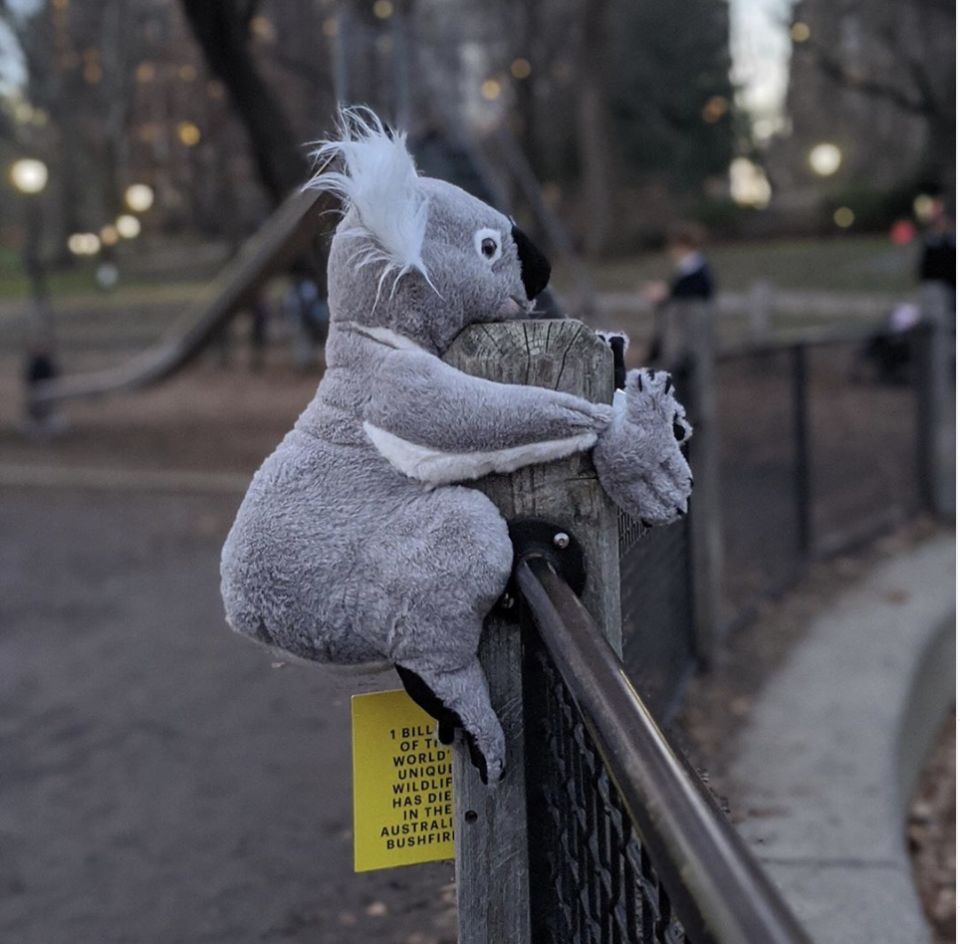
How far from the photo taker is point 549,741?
181 cm

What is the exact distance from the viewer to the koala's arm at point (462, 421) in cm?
170

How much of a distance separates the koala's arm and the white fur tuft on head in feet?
0.45

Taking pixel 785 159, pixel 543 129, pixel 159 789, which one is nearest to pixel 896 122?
pixel 785 159

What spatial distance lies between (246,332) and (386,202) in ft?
90.3

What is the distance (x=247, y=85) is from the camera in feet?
37.8

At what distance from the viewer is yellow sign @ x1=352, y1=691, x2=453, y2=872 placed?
1927 millimetres

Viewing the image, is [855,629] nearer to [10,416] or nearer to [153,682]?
[153,682]

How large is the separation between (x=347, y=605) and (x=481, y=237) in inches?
22.8

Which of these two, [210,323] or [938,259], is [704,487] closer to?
[210,323]

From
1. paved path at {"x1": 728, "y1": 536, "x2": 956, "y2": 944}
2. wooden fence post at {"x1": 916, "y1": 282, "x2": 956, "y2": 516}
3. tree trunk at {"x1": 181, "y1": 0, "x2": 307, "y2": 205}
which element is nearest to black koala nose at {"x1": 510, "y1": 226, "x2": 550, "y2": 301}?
paved path at {"x1": 728, "y1": 536, "x2": 956, "y2": 944}

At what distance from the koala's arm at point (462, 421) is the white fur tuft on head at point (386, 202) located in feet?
0.45

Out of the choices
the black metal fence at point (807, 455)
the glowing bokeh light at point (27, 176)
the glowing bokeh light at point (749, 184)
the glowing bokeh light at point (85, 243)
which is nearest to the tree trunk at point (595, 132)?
the glowing bokeh light at point (749, 184)

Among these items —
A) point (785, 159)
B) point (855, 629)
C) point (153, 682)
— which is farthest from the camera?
point (785, 159)

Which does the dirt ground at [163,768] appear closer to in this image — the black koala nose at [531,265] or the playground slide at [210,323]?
the black koala nose at [531,265]
